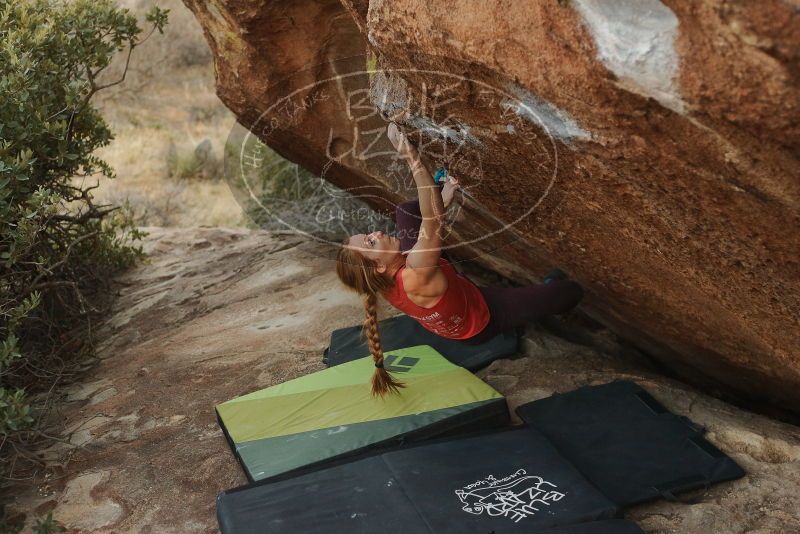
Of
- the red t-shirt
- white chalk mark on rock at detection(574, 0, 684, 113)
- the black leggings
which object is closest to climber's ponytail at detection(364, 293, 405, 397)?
the red t-shirt

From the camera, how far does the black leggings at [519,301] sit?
3.80 meters

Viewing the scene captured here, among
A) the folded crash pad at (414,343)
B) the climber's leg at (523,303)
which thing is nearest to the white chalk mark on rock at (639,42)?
the climber's leg at (523,303)

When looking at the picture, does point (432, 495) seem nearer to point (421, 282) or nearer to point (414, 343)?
point (421, 282)

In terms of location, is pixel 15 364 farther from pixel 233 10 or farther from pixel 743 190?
pixel 743 190

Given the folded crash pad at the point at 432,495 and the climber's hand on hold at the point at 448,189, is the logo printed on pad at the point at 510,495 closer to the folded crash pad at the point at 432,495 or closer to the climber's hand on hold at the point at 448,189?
the folded crash pad at the point at 432,495

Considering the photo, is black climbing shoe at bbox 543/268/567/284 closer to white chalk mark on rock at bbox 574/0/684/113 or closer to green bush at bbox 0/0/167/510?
white chalk mark on rock at bbox 574/0/684/113

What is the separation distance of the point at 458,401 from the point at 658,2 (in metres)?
2.07

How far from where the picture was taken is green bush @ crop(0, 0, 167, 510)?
12.8 feet

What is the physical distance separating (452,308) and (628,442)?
91 centimetres

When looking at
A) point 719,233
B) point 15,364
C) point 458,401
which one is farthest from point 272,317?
point 719,233

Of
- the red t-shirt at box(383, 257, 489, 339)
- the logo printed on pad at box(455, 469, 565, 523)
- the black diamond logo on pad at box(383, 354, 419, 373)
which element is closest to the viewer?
the logo printed on pad at box(455, 469, 565, 523)

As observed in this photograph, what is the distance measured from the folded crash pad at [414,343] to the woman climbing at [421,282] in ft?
0.69

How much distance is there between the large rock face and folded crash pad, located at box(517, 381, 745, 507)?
468 mm

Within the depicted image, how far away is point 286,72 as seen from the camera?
14.4 ft
